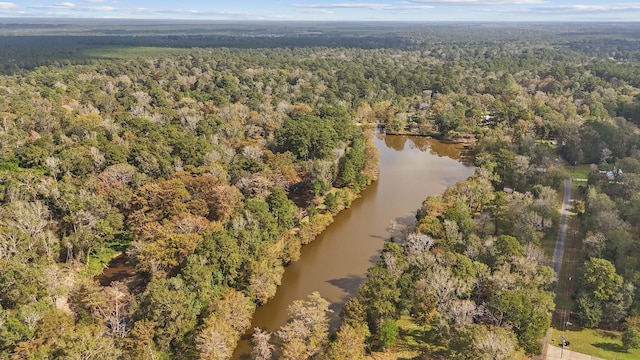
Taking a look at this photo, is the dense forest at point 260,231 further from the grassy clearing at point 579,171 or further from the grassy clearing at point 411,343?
the grassy clearing at point 579,171

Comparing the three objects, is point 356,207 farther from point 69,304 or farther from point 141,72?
point 141,72

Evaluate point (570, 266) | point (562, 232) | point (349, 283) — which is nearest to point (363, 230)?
point (349, 283)

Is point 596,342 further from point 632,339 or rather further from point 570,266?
point 570,266

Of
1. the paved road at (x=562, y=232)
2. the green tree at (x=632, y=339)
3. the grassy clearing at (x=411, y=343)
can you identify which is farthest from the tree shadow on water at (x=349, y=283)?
the green tree at (x=632, y=339)

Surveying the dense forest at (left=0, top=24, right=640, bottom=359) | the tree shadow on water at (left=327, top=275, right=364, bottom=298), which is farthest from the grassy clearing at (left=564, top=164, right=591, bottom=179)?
the tree shadow on water at (left=327, top=275, right=364, bottom=298)

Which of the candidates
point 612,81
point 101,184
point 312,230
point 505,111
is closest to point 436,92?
point 505,111

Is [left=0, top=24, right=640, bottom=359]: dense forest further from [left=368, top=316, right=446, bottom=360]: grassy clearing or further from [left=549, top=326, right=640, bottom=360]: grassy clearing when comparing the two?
[left=549, top=326, right=640, bottom=360]: grassy clearing
